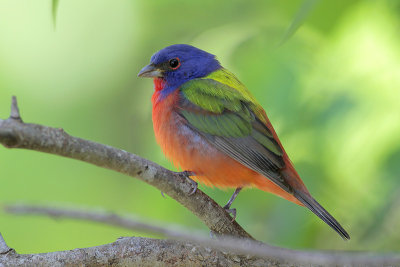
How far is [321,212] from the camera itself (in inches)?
145

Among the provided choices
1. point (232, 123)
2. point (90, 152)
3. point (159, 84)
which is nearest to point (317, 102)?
point (232, 123)

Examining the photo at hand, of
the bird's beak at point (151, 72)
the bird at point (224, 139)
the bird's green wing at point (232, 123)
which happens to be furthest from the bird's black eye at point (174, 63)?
the bird's green wing at point (232, 123)

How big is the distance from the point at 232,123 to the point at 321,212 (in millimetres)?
1052

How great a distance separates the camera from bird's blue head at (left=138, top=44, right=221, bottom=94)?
4.83 m

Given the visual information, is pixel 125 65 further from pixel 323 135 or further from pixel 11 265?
pixel 11 265

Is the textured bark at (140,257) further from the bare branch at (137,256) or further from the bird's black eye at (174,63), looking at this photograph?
the bird's black eye at (174,63)

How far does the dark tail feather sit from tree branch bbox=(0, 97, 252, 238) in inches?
39.6

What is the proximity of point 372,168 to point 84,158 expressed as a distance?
255 centimetres

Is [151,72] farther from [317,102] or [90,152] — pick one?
[90,152]

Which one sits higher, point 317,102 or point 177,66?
point 177,66

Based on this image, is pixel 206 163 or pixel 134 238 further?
pixel 206 163

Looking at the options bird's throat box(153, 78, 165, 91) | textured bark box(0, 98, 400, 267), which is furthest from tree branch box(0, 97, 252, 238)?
bird's throat box(153, 78, 165, 91)

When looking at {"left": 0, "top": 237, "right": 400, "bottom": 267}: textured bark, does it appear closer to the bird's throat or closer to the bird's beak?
the bird's throat

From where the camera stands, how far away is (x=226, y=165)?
13.3 feet
